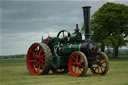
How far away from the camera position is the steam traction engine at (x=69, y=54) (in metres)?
11.7

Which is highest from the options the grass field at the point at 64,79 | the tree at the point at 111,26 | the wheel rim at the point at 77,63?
the tree at the point at 111,26

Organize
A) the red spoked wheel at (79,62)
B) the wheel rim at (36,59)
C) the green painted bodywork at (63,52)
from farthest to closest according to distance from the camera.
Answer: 1. the wheel rim at (36,59)
2. the green painted bodywork at (63,52)
3. the red spoked wheel at (79,62)

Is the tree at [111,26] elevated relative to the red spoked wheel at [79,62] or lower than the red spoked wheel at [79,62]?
elevated

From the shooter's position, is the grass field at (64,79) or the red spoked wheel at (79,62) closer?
the grass field at (64,79)

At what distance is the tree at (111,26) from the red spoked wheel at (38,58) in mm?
22740

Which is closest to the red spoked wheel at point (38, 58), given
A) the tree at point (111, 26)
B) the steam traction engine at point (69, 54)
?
the steam traction engine at point (69, 54)

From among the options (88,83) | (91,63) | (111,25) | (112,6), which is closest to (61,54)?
(91,63)

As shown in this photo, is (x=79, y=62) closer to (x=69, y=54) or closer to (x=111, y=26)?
(x=69, y=54)

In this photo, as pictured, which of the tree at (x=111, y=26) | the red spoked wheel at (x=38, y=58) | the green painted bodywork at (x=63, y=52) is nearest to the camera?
the green painted bodywork at (x=63, y=52)

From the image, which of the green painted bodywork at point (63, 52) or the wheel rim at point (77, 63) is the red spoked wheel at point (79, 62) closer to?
the wheel rim at point (77, 63)

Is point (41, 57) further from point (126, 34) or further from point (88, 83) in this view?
point (126, 34)

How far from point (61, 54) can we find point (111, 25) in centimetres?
2596

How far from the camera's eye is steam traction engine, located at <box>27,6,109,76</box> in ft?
38.4

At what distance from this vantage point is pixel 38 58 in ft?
44.1
